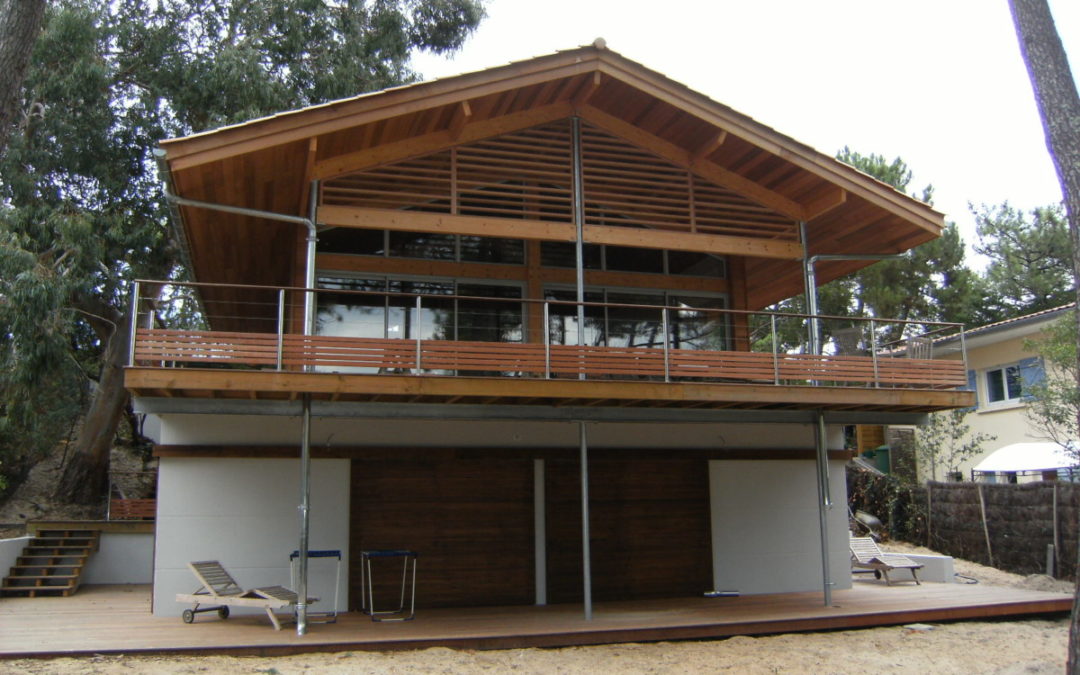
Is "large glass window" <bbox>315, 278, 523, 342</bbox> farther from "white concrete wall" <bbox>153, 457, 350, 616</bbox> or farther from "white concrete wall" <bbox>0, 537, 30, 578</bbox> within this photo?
"white concrete wall" <bbox>0, 537, 30, 578</bbox>

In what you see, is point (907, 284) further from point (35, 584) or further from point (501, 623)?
point (35, 584)

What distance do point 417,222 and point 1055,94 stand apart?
6965mm

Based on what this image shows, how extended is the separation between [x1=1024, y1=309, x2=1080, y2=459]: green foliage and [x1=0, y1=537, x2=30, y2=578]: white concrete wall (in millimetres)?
17653

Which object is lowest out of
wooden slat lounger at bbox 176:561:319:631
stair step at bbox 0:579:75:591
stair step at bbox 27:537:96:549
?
stair step at bbox 0:579:75:591

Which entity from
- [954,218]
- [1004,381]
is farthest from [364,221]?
[954,218]

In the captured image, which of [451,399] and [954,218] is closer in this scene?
[451,399]

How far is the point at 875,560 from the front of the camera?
1430cm

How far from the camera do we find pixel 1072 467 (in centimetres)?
1703

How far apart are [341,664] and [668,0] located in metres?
9.42

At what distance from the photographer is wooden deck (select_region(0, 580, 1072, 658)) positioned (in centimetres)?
933

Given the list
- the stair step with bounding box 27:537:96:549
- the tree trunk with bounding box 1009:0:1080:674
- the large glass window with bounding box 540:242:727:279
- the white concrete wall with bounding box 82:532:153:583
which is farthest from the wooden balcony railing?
the white concrete wall with bounding box 82:532:153:583

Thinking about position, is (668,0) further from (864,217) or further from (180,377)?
(180,377)

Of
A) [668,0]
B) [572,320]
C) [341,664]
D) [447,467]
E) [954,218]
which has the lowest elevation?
[341,664]

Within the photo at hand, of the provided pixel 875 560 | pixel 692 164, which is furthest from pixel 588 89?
pixel 875 560
